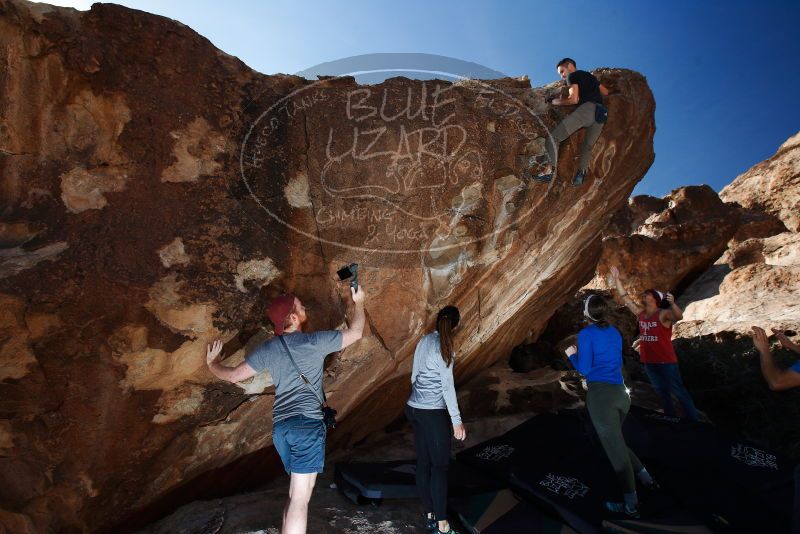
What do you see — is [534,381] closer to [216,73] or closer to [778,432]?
[778,432]

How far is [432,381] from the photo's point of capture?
3.16 metres

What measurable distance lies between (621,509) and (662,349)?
2127mm

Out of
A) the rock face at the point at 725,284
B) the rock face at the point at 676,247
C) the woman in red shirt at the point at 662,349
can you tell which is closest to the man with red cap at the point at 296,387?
the woman in red shirt at the point at 662,349

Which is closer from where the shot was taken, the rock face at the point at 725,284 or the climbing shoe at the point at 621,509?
the climbing shoe at the point at 621,509

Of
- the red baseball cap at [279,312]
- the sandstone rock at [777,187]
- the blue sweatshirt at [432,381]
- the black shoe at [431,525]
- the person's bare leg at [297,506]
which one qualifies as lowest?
the black shoe at [431,525]

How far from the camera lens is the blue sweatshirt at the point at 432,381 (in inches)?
121

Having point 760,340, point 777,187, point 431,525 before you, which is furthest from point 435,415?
point 777,187

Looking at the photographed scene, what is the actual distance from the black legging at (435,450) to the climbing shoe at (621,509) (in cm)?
127

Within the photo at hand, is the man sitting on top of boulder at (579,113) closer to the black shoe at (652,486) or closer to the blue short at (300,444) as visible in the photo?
the black shoe at (652,486)

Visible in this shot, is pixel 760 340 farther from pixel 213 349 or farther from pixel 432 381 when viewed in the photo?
pixel 213 349

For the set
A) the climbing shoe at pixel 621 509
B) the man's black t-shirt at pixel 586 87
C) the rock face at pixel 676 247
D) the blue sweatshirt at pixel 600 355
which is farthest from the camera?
the rock face at pixel 676 247

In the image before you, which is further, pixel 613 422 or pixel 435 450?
pixel 613 422

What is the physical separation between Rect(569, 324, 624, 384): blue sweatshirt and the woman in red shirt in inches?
64.9

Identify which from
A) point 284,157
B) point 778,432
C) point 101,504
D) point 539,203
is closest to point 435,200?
point 539,203
